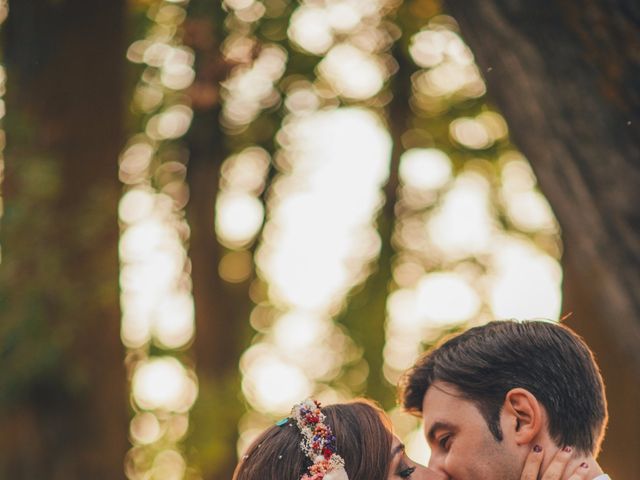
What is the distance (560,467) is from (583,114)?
1.28 m

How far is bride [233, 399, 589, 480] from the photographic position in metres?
4.48

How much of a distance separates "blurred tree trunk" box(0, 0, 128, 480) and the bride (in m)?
5.56

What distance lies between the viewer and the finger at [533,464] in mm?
4340

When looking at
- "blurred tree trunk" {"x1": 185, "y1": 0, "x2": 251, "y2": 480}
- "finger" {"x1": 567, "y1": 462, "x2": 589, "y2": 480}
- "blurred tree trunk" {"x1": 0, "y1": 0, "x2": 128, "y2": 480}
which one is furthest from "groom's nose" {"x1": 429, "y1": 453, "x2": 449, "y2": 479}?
"blurred tree trunk" {"x1": 185, "y1": 0, "x2": 251, "y2": 480}

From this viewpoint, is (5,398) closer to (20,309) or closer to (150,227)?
(20,309)

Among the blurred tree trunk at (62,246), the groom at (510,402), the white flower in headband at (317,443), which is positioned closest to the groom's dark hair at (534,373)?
the groom at (510,402)

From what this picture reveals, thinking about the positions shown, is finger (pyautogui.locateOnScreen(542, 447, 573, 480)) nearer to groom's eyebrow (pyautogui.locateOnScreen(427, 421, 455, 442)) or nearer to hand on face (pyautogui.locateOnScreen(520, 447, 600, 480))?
hand on face (pyautogui.locateOnScreen(520, 447, 600, 480))

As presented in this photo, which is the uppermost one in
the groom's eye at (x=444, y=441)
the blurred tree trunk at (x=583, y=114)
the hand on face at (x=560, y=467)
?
the blurred tree trunk at (x=583, y=114)

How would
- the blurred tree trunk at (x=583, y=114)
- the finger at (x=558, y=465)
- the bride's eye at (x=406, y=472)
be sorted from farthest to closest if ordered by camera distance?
the bride's eye at (x=406, y=472)
the finger at (x=558, y=465)
the blurred tree trunk at (x=583, y=114)

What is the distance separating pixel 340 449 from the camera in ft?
15.0

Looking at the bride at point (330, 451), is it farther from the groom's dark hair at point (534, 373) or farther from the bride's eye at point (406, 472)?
the groom's dark hair at point (534, 373)

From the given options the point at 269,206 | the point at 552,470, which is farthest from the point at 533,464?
the point at 269,206

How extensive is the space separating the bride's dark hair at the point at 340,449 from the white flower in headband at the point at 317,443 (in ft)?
0.11

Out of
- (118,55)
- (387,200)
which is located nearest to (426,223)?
(387,200)
